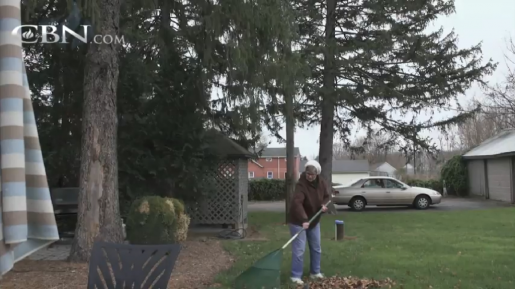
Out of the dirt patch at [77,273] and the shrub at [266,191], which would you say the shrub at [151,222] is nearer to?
the dirt patch at [77,273]

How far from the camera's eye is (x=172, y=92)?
35.7ft

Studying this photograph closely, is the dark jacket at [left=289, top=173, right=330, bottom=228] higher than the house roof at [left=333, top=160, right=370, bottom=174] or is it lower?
lower

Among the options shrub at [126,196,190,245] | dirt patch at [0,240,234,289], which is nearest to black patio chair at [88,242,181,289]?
dirt patch at [0,240,234,289]

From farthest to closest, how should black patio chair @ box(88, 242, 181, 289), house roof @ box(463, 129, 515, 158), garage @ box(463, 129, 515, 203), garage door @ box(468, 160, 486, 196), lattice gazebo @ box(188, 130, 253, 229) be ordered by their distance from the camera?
garage door @ box(468, 160, 486, 196), house roof @ box(463, 129, 515, 158), garage @ box(463, 129, 515, 203), lattice gazebo @ box(188, 130, 253, 229), black patio chair @ box(88, 242, 181, 289)

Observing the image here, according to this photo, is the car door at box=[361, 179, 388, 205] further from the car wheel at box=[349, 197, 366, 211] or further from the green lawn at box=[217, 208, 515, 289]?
the green lawn at box=[217, 208, 515, 289]

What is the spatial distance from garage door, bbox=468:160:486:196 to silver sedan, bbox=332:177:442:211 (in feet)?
23.4

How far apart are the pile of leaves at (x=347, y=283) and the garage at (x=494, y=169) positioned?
58.0ft

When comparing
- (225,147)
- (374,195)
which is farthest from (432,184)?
(225,147)

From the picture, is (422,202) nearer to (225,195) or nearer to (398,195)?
(398,195)

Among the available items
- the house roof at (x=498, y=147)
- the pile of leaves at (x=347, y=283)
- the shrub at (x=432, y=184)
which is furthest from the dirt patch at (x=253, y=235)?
the shrub at (x=432, y=184)

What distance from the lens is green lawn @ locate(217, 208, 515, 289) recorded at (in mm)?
6172

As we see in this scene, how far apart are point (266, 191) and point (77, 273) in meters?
23.9

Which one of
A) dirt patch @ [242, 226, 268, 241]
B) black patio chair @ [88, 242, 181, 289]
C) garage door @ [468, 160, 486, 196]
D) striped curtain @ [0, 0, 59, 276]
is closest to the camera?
striped curtain @ [0, 0, 59, 276]

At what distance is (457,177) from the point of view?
27.9 metres
